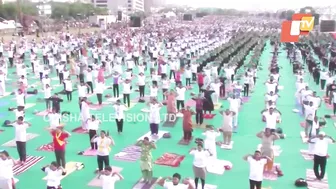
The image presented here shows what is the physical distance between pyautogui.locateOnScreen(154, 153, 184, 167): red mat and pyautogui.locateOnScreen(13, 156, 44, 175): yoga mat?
3050 millimetres

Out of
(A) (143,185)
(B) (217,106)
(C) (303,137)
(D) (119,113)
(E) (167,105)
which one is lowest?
(A) (143,185)

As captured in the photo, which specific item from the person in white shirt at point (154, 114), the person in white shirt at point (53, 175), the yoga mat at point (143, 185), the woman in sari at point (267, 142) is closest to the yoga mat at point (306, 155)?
the woman in sari at point (267, 142)

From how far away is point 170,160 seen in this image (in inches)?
444

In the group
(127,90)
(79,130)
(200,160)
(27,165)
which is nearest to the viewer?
(200,160)

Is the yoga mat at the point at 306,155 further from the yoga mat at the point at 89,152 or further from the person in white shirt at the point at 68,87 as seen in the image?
the person in white shirt at the point at 68,87

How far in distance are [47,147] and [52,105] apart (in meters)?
3.48

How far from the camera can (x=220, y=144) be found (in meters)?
12.3

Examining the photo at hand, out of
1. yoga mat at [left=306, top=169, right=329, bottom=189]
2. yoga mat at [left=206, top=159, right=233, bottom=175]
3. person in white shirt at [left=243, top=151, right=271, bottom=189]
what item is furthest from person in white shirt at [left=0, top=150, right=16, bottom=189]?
yoga mat at [left=306, top=169, right=329, bottom=189]

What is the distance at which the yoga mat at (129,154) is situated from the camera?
448 inches

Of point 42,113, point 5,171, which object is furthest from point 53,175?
point 42,113

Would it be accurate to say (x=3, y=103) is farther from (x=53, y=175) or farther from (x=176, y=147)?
(x=53, y=175)

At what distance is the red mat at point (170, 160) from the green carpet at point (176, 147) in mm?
158

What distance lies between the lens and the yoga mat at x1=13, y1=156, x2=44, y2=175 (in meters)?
10.6

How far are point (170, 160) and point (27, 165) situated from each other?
355cm
